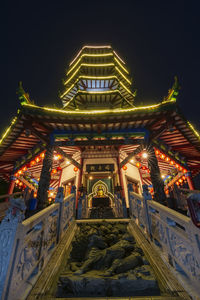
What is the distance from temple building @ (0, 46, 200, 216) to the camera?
7098 mm

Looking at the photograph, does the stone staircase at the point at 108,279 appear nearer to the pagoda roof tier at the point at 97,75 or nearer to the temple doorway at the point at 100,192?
the temple doorway at the point at 100,192

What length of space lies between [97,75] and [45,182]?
1255cm

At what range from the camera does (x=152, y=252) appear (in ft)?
10.5

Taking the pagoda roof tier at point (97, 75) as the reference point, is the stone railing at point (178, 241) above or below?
below

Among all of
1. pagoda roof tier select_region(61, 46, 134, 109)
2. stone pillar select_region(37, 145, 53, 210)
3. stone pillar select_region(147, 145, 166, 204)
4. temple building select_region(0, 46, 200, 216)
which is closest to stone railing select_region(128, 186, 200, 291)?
stone pillar select_region(147, 145, 166, 204)

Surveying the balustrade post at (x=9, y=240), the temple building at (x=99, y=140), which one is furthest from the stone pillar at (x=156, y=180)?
the balustrade post at (x=9, y=240)

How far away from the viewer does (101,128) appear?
8.05 m

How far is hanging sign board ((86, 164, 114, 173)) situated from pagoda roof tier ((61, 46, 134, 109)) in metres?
6.32

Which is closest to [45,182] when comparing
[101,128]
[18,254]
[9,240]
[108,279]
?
[101,128]

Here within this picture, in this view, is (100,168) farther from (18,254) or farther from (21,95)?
(18,254)

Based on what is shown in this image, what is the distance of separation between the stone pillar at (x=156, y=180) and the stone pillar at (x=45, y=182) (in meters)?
5.86

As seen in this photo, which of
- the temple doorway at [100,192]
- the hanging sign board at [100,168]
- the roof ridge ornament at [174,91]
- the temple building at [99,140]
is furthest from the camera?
the hanging sign board at [100,168]

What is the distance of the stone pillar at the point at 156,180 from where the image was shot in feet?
22.8

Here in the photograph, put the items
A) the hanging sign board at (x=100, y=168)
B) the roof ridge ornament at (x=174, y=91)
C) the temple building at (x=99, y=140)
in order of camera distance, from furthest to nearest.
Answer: the hanging sign board at (x=100, y=168)
the temple building at (x=99, y=140)
the roof ridge ornament at (x=174, y=91)
